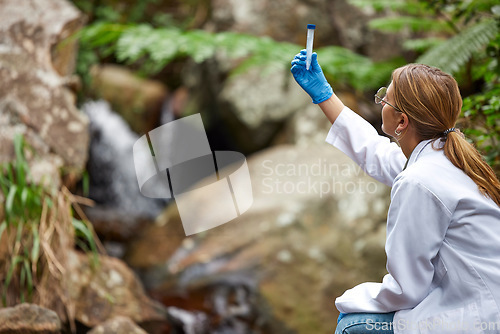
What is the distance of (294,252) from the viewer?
3.16 m

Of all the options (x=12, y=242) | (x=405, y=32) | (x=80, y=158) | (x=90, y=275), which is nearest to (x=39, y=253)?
(x=12, y=242)

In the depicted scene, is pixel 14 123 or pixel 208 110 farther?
pixel 208 110

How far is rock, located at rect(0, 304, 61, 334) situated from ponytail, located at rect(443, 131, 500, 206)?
1623 millimetres

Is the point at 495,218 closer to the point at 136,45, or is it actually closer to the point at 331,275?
the point at 331,275

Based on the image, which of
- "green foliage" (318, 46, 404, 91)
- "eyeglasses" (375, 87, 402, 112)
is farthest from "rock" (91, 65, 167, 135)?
"eyeglasses" (375, 87, 402, 112)

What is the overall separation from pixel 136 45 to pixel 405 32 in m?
2.81

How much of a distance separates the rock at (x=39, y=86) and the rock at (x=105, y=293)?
0.61 metres

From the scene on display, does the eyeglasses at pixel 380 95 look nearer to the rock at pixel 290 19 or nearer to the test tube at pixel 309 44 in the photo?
the test tube at pixel 309 44

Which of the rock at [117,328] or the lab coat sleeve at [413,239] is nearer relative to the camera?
the lab coat sleeve at [413,239]

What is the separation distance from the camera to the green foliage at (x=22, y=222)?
227 centimetres

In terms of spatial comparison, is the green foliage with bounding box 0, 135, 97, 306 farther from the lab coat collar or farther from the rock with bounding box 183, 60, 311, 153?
the rock with bounding box 183, 60, 311, 153

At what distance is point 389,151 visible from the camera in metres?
1.53

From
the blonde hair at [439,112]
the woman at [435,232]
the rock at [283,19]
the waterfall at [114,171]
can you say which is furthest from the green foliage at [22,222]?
the rock at [283,19]

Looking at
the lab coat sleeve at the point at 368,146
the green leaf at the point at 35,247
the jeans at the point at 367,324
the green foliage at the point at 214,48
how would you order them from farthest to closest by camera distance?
the green foliage at the point at 214,48, the green leaf at the point at 35,247, the lab coat sleeve at the point at 368,146, the jeans at the point at 367,324
